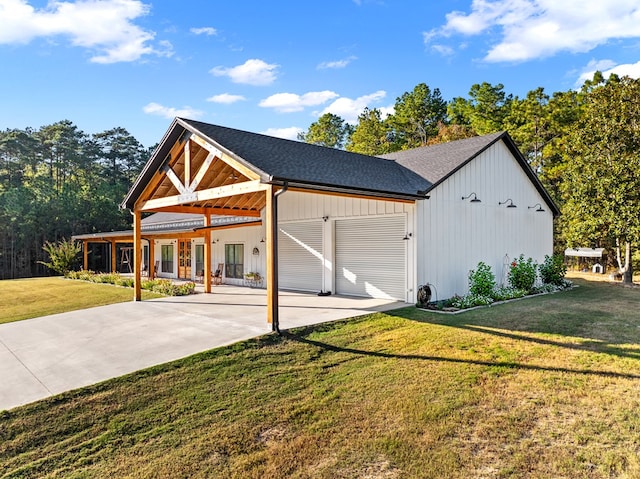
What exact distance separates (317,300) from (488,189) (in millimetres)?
6467

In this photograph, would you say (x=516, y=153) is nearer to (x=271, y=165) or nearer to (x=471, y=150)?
(x=471, y=150)

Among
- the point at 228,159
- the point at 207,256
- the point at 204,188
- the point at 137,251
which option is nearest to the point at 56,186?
A: the point at 207,256

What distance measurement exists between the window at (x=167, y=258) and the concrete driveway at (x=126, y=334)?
33.1 ft

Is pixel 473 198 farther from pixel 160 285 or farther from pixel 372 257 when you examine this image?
pixel 160 285

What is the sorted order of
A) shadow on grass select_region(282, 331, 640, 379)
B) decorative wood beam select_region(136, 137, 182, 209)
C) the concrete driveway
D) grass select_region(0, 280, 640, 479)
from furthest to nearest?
decorative wood beam select_region(136, 137, 182, 209) < the concrete driveway < shadow on grass select_region(282, 331, 640, 379) < grass select_region(0, 280, 640, 479)

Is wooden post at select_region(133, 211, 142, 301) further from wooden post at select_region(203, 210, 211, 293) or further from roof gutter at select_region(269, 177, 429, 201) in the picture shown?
roof gutter at select_region(269, 177, 429, 201)

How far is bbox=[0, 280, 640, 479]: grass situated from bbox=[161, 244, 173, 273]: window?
16.2 m

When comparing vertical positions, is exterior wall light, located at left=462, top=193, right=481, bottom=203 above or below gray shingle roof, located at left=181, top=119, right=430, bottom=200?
below

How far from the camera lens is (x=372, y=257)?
11570mm

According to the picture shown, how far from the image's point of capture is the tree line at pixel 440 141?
15.6m

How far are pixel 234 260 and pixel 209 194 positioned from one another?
7.91 meters

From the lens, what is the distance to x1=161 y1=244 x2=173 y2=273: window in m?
21.5

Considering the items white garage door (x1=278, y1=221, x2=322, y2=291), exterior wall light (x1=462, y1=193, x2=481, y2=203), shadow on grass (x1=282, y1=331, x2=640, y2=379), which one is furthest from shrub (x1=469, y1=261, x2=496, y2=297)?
shadow on grass (x1=282, y1=331, x2=640, y2=379)

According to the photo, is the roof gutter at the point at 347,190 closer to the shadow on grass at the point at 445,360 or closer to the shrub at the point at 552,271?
the shadow on grass at the point at 445,360
